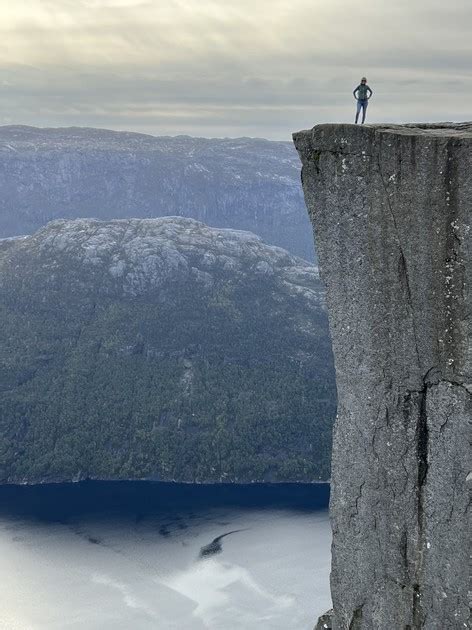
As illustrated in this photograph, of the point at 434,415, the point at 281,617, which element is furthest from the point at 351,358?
the point at 281,617

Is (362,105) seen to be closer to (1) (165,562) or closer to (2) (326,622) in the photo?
(2) (326,622)

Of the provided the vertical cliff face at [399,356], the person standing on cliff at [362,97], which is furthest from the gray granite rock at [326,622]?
the person standing on cliff at [362,97]

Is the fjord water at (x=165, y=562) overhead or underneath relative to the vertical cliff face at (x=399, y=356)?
underneath

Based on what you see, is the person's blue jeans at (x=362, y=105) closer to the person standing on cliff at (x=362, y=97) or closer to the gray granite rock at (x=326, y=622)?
the person standing on cliff at (x=362, y=97)

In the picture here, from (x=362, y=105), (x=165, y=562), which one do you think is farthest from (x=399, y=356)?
(x=165, y=562)

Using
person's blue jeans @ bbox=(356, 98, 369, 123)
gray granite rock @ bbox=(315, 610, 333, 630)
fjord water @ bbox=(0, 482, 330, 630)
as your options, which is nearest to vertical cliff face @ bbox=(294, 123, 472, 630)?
gray granite rock @ bbox=(315, 610, 333, 630)

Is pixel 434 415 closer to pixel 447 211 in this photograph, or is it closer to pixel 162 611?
pixel 447 211
